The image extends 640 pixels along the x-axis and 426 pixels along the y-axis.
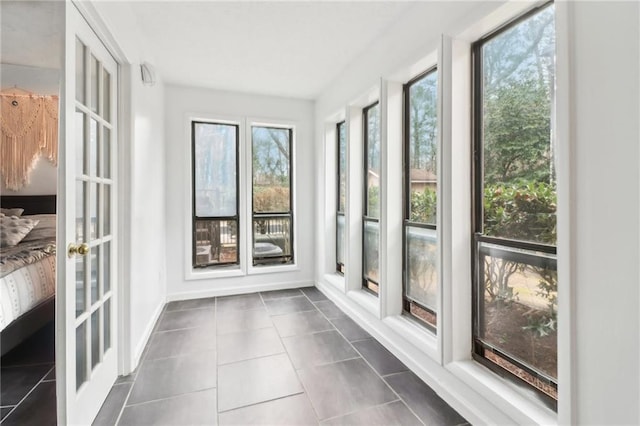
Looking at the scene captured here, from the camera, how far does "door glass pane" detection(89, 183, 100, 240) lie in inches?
64.9

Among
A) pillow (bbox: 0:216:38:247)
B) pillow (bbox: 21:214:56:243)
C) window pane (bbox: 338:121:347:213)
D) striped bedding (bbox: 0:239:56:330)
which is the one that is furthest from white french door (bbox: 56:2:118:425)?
window pane (bbox: 338:121:347:213)

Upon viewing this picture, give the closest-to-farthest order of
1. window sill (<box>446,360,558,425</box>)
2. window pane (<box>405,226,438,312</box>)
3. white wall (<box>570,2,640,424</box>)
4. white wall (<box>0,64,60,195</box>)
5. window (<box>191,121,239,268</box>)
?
1. white wall (<box>570,2,640,424</box>)
2. window sill (<box>446,360,558,425</box>)
3. window pane (<box>405,226,438,312</box>)
4. white wall (<box>0,64,60,195</box>)
5. window (<box>191,121,239,268</box>)

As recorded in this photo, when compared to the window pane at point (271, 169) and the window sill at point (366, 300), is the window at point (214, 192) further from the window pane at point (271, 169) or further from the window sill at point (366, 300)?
the window sill at point (366, 300)

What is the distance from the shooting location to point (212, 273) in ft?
12.2

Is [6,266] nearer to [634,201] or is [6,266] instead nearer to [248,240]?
[248,240]

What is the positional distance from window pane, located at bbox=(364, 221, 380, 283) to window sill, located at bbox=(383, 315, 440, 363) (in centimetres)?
66

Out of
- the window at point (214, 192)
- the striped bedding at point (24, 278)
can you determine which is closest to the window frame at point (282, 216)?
the window at point (214, 192)

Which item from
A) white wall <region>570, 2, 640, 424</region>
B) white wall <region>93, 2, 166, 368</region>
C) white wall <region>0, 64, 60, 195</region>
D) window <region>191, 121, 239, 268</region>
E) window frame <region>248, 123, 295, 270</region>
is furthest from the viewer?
window frame <region>248, 123, 295, 270</region>

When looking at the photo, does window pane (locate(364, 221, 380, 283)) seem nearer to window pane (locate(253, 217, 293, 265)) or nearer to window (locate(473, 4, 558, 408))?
window (locate(473, 4, 558, 408))

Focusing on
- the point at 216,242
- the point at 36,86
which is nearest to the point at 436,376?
the point at 216,242

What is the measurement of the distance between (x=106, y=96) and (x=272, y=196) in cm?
239

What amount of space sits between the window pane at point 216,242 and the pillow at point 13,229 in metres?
1.58

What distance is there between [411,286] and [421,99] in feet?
4.81

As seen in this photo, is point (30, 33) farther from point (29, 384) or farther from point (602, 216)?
point (602, 216)
